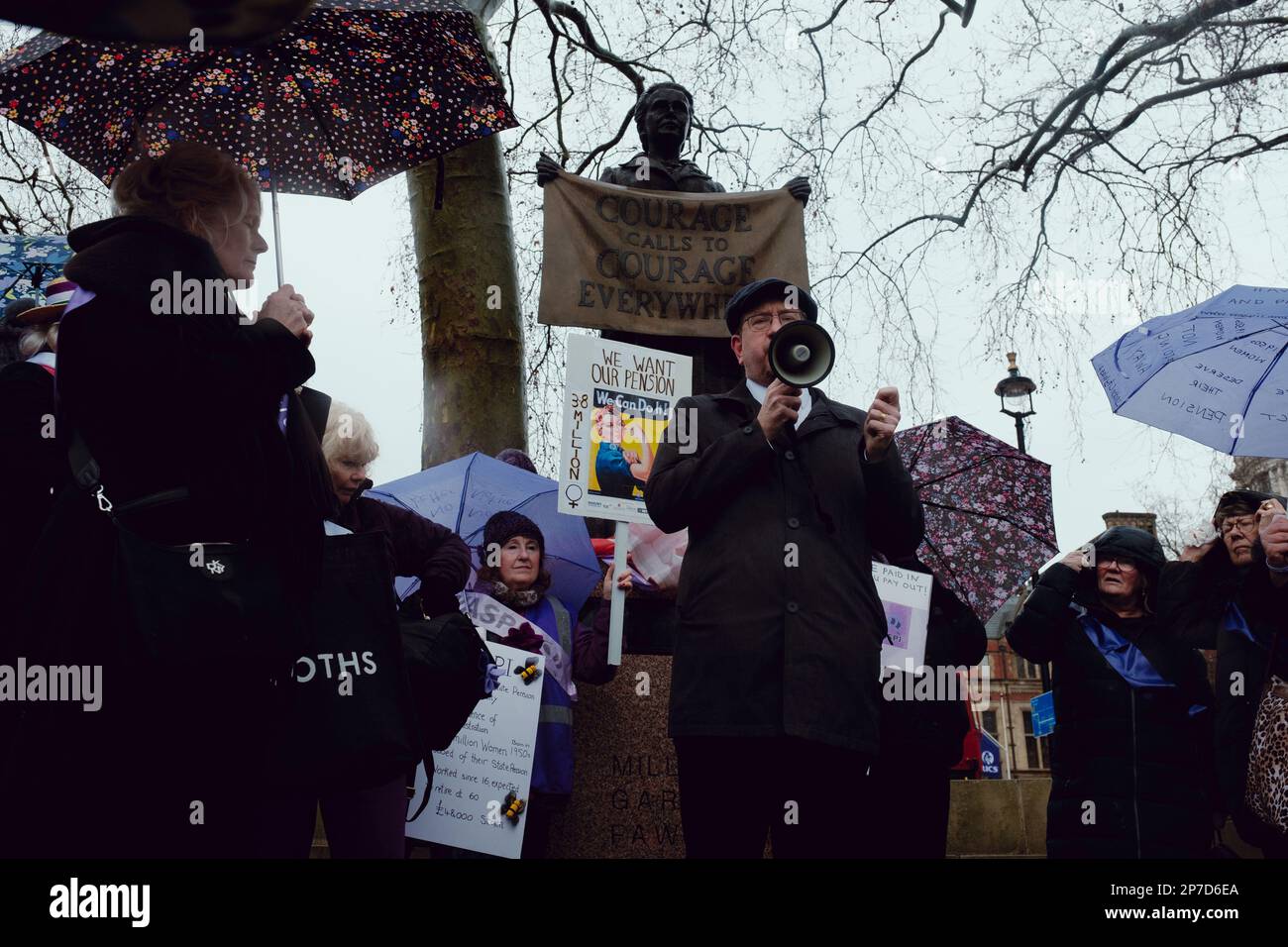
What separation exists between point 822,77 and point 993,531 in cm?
778

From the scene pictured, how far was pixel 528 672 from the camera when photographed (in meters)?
4.78

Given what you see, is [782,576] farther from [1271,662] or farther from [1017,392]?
[1017,392]

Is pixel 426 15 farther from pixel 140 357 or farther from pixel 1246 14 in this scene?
pixel 1246 14

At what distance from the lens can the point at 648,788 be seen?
528 cm

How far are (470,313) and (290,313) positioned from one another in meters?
6.13

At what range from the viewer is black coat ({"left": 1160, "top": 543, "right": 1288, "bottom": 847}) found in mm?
4488

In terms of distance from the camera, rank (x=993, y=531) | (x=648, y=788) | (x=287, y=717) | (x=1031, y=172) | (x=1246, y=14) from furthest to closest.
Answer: (x=1031, y=172)
(x=1246, y=14)
(x=993, y=531)
(x=648, y=788)
(x=287, y=717)

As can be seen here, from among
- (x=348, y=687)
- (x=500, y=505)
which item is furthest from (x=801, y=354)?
(x=500, y=505)

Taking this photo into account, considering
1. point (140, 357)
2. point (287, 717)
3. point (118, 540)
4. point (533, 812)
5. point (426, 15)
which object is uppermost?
point (426, 15)

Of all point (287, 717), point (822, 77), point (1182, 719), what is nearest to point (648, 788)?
point (1182, 719)

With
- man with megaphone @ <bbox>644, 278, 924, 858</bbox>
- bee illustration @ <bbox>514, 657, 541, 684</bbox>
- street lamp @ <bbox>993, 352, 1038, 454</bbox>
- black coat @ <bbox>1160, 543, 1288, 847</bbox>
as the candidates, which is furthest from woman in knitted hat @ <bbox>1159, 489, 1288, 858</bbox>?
street lamp @ <bbox>993, 352, 1038, 454</bbox>

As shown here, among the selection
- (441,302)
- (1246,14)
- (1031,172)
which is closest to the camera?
(441,302)

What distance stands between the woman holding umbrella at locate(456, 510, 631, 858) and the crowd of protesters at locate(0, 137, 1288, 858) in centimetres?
1
